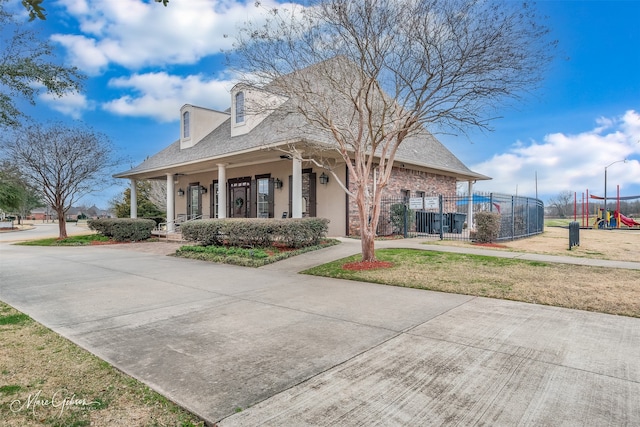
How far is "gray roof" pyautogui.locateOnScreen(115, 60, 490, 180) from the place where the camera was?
11.9 metres

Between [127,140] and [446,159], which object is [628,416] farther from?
[127,140]

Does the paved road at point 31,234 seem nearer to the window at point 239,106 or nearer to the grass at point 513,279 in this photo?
the window at point 239,106

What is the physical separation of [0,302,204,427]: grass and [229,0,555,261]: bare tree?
6.33 metres

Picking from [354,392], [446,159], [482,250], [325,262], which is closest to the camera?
[354,392]

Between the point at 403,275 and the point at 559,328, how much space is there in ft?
10.8

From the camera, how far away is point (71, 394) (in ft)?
8.86

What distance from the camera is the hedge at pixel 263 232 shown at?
10.9 meters

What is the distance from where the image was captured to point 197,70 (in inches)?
465

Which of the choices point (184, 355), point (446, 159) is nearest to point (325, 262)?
point (184, 355)

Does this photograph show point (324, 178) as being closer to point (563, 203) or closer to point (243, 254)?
point (243, 254)

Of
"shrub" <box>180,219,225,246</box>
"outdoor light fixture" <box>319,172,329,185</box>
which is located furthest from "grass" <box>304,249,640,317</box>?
"outdoor light fixture" <box>319,172,329,185</box>

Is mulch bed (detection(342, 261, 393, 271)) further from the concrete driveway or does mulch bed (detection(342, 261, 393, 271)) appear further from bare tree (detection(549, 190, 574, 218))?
bare tree (detection(549, 190, 574, 218))

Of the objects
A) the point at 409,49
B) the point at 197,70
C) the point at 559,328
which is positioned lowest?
the point at 559,328

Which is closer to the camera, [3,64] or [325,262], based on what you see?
[3,64]
